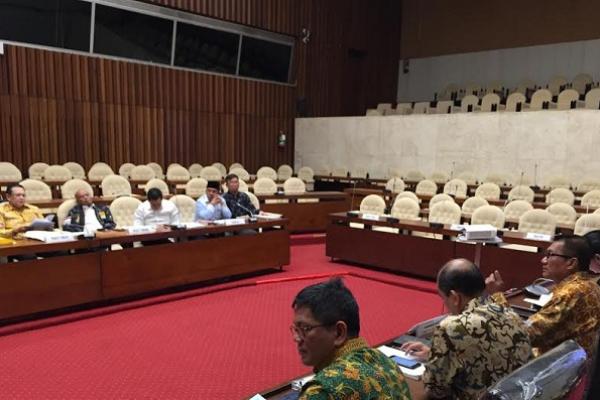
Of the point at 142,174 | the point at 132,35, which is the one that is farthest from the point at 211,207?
the point at 132,35

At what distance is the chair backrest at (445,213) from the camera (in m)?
6.02

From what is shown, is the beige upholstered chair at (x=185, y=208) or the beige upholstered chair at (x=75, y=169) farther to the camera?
the beige upholstered chair at (x=75, y=169)

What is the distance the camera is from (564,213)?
5.94 m

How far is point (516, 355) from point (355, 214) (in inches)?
180

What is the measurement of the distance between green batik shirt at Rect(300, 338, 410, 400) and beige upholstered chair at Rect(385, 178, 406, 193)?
8.21 m

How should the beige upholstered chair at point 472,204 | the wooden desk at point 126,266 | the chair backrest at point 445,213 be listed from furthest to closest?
the beige upholstered chair at point 472,204 → the chair backrest at point 445,213 → the wooden desk at point 126,266

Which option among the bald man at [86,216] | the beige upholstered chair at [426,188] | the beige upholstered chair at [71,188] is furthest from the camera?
the beige upholstered chair at [426,188]

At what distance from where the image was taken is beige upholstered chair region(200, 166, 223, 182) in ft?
32.8

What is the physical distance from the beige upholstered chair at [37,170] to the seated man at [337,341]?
27.3 feet

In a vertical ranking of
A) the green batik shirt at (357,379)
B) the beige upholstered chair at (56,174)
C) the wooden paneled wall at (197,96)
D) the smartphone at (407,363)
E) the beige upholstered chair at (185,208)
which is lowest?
the smartphone at (407,363)

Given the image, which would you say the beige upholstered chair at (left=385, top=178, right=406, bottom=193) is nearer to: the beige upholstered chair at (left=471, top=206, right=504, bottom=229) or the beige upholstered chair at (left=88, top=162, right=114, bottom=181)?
the beige upholstered chair at (left=471, top=206, right=504, bottom=229)

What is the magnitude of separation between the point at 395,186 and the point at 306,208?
7.39ft

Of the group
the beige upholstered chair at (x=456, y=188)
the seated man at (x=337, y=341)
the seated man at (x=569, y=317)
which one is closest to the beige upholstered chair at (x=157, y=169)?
the beige upholstered chair at (x=456, y=188)

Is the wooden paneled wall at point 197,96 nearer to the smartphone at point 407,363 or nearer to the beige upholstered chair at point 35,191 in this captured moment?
the beige upholstered chair at point 35,191
